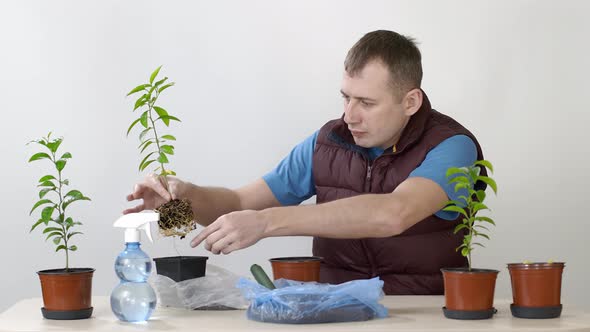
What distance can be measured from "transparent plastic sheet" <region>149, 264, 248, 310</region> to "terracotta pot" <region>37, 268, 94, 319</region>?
0.22 m

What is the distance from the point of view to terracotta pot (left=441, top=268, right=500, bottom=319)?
181 cm

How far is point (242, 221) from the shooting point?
211 cm

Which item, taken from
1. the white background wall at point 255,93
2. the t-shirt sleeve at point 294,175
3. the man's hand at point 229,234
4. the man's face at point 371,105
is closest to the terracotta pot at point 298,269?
the man's hand at point 229,234

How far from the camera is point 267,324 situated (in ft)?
5.78

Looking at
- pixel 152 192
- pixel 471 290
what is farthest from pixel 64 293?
pixel 471 290

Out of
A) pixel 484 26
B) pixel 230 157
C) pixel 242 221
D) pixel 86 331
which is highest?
pixel 484 26

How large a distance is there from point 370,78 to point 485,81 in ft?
2.54

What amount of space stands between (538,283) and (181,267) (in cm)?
83

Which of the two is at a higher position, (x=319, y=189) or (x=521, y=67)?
(x=521, y=67)

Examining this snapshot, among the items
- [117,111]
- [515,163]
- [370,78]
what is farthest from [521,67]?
[117,111]

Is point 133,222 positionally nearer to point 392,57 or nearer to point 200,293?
point 200,293

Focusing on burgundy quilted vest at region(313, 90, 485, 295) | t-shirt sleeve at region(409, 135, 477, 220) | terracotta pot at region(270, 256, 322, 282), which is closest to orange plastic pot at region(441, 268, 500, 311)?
terracotta pot at region(270, 256, 322, 282)

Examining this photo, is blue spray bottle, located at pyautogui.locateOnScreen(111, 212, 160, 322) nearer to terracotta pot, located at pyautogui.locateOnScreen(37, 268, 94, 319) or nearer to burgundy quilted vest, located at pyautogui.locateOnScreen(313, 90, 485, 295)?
terracotta pot, located at pyautogui.locateOnScreen(37, 268, 94, 319)

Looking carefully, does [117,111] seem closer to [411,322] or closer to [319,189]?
[319,189]
